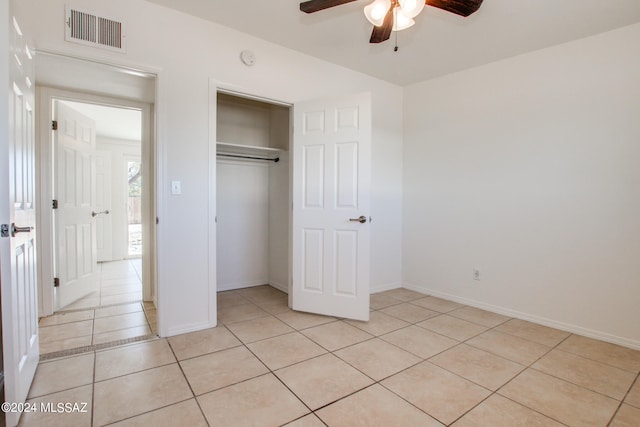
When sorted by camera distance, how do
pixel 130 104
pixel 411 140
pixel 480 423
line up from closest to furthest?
pixel 480 423
pixel 130 104
pixel 411 140

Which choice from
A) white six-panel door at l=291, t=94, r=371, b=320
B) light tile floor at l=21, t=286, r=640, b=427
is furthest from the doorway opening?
white six-panel door at l=291, t=94, r=371, b=320

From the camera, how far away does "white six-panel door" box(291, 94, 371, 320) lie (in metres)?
2.91

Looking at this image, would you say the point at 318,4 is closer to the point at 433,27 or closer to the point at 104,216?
the point at 433,27

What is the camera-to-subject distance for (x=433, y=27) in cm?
263

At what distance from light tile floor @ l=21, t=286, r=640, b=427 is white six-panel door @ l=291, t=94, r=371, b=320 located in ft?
1.02

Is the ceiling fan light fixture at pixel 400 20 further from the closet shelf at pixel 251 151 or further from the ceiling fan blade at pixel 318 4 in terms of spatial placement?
the closet shelf at pixel 251 151

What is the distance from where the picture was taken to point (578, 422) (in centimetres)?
160

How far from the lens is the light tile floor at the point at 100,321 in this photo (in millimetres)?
2433

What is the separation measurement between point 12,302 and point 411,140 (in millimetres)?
3880

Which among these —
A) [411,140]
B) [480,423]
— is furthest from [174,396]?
[411,140]

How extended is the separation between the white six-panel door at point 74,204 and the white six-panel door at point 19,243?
1.31 metres

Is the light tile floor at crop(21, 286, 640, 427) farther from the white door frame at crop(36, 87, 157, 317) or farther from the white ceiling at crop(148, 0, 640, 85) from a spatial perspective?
the white ceiling at crop(148, 0, 640, 85)

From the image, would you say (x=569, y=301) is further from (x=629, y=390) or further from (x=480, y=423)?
(x=480, y=423)

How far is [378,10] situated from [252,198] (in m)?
2.73
